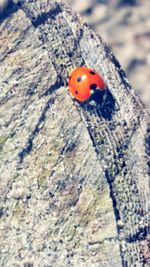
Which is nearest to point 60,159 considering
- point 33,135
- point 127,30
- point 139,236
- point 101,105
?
point 33,135

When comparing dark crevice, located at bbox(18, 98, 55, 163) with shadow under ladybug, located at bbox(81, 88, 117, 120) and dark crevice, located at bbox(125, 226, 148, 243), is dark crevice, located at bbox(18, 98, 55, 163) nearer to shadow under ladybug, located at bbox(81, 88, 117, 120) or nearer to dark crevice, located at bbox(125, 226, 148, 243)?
shadow under ladybug, located at bbox(81, 88, 117, 120)

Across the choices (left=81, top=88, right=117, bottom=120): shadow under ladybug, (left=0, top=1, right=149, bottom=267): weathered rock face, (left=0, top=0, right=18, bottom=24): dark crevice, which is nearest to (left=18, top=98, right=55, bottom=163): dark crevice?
(left=0, top=1, right=149, bottom=267): weathered rock face

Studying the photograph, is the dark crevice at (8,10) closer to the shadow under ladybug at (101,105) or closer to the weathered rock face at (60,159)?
the weathered rock face at (60,159)

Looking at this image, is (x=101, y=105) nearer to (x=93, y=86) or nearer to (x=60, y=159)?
(x=93, y=86)

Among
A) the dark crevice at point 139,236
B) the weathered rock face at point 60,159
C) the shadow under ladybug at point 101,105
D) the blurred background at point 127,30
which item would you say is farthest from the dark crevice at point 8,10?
the dark crevice at point 139,236

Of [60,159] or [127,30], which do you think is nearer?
[60,159]

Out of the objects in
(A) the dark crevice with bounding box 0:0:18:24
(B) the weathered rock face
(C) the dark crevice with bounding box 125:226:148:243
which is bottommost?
(C) the dark crevice with bounding box 125:226:148:243
